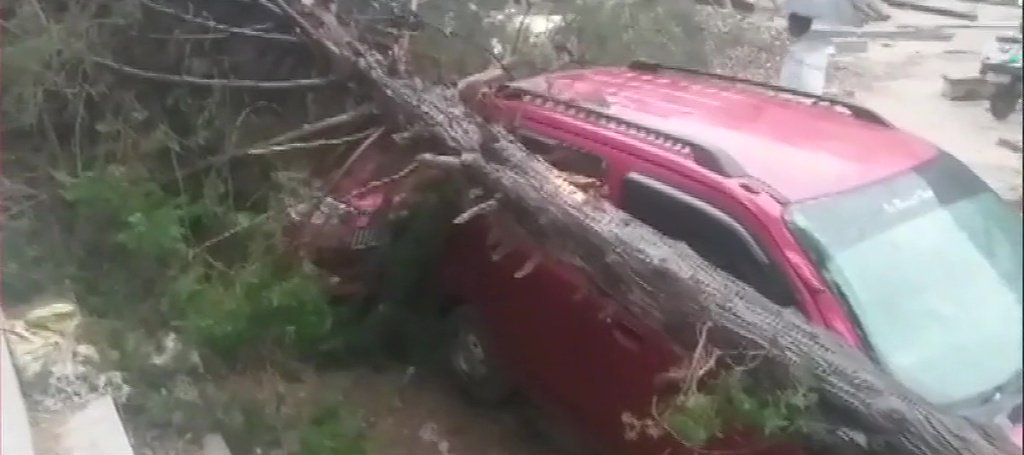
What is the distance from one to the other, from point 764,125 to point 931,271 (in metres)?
0.28

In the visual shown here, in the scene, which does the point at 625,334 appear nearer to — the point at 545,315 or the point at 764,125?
the point at 545,315

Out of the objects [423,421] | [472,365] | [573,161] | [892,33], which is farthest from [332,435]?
[892,33]

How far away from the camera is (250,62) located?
1572 mm

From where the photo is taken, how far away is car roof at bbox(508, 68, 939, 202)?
122 cm

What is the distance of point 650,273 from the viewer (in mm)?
1264

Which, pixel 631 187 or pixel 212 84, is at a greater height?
pixel 212 84

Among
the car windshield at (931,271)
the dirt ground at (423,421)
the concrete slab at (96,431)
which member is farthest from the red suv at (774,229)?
the concrete slab at (96,431)

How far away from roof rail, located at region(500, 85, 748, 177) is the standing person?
141 mm

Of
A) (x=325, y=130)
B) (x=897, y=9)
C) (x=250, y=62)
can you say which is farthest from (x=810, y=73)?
(x=250, y=62)

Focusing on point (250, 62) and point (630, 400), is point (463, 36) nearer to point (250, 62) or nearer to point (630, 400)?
point (250, 62)

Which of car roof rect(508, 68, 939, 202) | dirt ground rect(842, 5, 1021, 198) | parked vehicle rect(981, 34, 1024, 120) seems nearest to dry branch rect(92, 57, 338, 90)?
car roof rect(508, 68, 939, 202)

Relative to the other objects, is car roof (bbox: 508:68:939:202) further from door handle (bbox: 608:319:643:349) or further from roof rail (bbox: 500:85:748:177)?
door handle (bbox: 608:319:643:349)

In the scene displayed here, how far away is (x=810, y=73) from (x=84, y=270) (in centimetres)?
114

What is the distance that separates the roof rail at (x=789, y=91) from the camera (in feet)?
4.05
